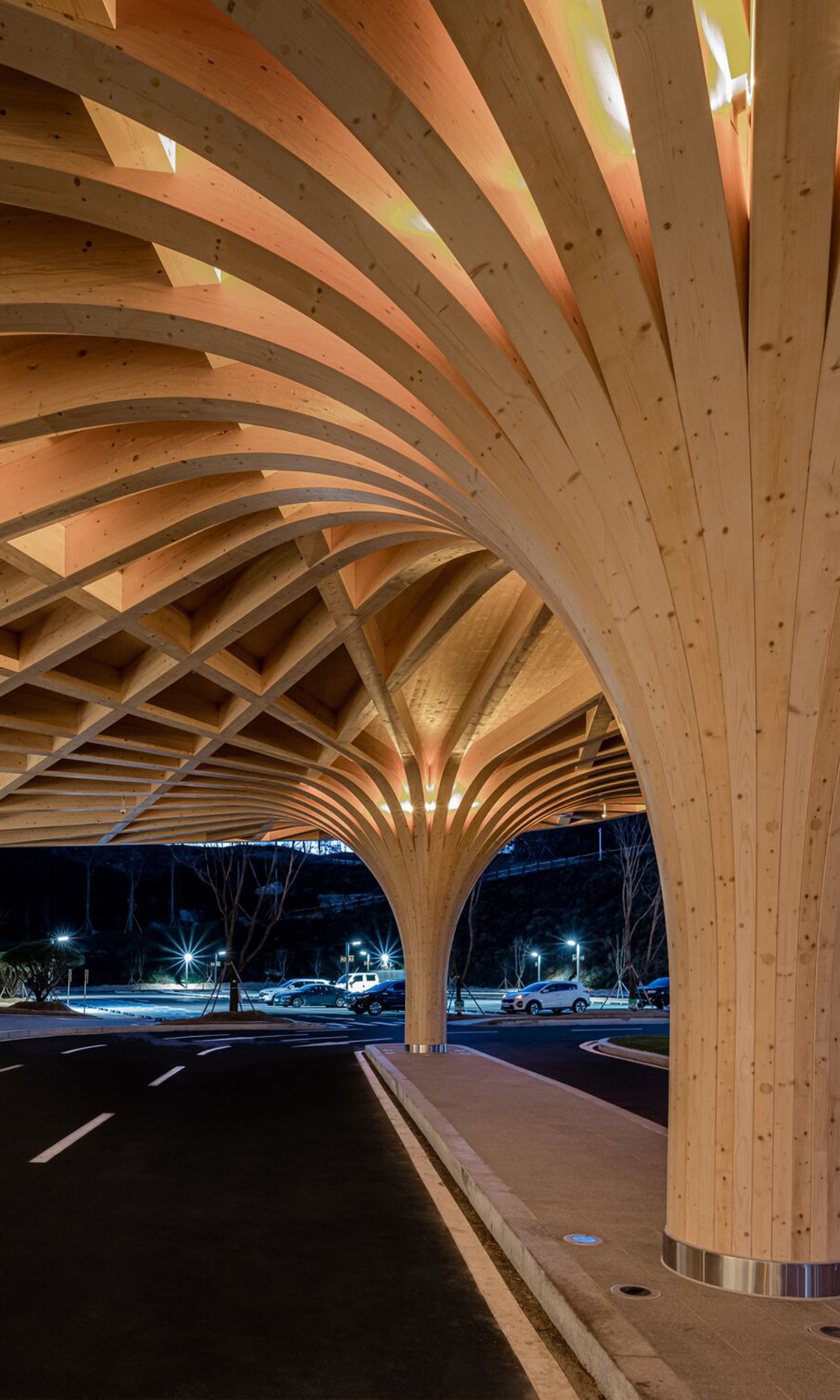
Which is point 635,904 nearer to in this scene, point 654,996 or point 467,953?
point 467,953

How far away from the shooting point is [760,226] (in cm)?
400

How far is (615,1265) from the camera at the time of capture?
538 cm

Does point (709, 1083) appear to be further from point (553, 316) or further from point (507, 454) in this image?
point (553, 316)

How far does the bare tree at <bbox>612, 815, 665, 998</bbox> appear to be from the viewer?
48.0 m

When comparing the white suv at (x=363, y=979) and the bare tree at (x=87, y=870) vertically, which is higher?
the bare tree at (x=87, y=870)

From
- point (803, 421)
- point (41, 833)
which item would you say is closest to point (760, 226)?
point (803, 421)

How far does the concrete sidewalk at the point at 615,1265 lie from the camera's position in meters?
3.98

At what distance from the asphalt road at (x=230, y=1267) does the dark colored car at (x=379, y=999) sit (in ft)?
101

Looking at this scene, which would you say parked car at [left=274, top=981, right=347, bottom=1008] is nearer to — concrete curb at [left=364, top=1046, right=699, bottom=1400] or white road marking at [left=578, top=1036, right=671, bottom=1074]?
white road marking at [left=578, top=1036, right=671, bottom=1074]

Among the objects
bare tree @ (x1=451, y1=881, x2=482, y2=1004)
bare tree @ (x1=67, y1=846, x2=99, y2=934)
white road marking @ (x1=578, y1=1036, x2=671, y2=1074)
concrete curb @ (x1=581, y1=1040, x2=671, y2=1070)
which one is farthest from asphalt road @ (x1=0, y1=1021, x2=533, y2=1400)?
bare tree @ (x1=67, y1=846, x2=99, y2=934)

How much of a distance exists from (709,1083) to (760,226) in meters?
4.00

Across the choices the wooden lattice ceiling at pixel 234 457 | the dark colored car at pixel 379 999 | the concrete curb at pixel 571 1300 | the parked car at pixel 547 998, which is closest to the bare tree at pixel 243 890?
the dark colored car at pixel 379 999

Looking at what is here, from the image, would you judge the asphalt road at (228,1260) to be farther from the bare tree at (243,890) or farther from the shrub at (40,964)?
the shrub at (40,964)

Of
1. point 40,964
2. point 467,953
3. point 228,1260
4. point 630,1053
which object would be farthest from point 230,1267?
point 467,953
